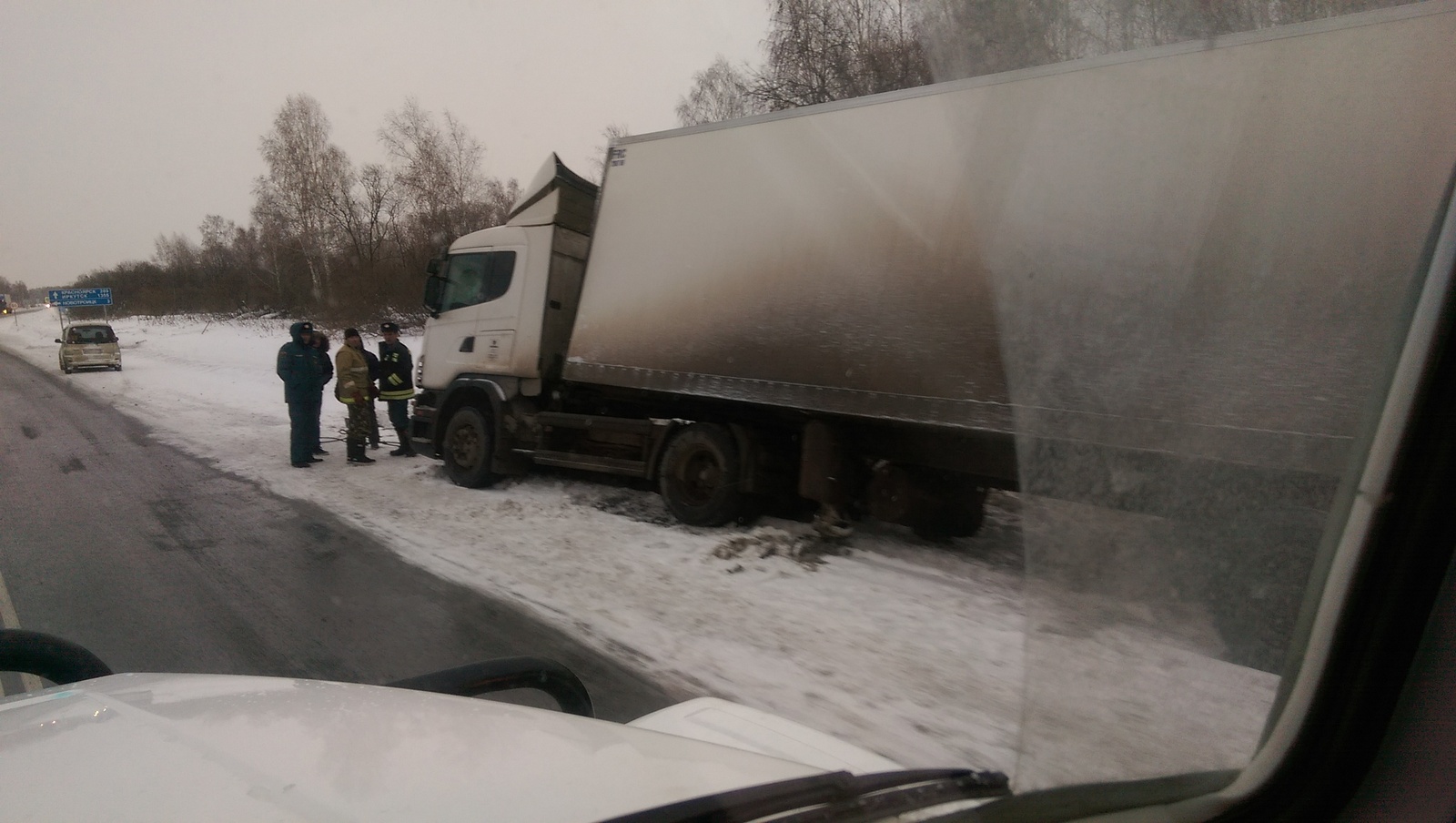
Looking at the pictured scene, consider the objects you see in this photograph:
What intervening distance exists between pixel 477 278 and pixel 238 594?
4.64 m

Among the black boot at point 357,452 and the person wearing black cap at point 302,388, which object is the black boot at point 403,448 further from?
the person wearing black cap at point 302,388

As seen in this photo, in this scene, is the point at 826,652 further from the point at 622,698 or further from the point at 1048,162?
the point at 1048,162

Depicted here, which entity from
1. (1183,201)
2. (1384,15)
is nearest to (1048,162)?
(1183,201)

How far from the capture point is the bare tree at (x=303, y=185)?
121 ft

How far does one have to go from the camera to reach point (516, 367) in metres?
8.59

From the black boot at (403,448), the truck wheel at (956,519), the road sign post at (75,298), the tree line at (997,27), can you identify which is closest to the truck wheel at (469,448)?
the black boot at (403,448)

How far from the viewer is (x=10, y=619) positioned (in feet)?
16.1

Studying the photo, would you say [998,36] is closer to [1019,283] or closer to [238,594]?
[1019,283]

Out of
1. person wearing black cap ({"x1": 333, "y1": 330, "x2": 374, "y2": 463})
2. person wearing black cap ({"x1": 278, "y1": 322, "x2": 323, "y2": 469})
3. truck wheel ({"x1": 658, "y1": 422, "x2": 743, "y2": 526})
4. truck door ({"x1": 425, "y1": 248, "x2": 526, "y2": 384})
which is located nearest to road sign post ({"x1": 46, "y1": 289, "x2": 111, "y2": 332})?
person wearing black cap ({"x1": 278, "y1": 322, "x2": 323, "y2": 469})

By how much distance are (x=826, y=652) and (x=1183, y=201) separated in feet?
9.66

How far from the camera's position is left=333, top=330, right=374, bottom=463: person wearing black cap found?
10.6 metres

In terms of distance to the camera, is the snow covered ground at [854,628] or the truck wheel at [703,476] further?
the truck wheel at [703,476]

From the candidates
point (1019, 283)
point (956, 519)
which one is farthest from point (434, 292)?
point (1019, 283)

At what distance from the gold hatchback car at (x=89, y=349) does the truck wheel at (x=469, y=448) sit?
24.1 metres
